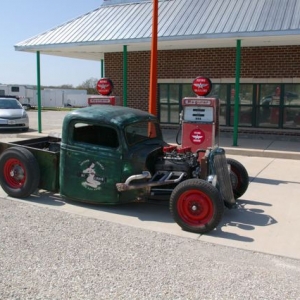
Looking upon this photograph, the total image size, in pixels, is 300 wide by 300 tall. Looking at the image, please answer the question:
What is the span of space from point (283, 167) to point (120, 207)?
449 cm

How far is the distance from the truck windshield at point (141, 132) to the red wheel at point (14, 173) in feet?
5.89

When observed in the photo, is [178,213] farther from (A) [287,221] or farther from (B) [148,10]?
(B) [148,10]

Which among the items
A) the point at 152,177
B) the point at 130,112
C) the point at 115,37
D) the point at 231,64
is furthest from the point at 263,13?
the point at 152,177

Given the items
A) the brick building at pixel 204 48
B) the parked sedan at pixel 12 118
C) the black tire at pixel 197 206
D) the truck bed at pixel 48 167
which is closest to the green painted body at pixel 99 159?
the truck bed at pixel 48 167

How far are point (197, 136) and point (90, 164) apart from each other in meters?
2.87

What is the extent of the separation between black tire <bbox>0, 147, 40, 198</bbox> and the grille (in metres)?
2.71

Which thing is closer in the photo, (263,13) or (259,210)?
(259,210)

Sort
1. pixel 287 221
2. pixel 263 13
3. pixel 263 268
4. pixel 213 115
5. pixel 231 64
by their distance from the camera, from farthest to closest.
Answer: pixel 231 64 → pixel 263 13 → pixel 213 115 → pixel 287 221 → pixel 263 268

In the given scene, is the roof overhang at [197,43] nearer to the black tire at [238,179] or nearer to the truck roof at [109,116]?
the black tire at [238,179]

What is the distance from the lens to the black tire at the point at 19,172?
5.89m

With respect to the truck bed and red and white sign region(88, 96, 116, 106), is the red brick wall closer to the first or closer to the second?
red and white sign region(88, 96, 116, 106)

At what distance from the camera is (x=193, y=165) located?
18.5 ft

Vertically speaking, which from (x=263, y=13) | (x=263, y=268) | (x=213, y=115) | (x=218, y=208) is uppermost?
(x=263, y=13)

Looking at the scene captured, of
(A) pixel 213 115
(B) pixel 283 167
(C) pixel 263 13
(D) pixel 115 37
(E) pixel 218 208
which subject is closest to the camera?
(E) pixel 218 208
